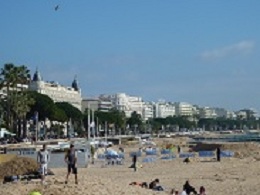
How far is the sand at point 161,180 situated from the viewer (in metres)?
17.6

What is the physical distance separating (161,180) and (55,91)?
147 meters

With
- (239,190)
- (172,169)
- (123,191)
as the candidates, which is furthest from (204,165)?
(123,191)

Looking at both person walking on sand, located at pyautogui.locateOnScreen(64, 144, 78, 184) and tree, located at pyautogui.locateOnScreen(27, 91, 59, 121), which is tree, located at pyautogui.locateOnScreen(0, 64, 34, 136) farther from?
person walking on sand, located at pyautogui.locateOnScreen(64, 144, 78, 184)

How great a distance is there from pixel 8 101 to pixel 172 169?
4455 cm

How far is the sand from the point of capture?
17562 millimetres

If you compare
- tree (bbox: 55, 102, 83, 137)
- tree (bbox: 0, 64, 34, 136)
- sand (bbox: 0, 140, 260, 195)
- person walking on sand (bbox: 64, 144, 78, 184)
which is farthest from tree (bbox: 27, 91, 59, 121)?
person walking on sand (bbox: 64, 144, 78, 184)

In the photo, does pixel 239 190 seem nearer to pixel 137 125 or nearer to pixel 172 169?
pixel 172 169

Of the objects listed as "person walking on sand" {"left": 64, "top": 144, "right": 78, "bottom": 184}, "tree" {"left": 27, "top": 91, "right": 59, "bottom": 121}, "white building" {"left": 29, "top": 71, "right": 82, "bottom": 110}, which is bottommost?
"person walking on sand" {"left": 64, "top": 144, "right": 78, "bottom": 184}

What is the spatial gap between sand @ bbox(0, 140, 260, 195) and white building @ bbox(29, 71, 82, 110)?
399 ft

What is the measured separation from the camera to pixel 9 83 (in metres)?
76.1

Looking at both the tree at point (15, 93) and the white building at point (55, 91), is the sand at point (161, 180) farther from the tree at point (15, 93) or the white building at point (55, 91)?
the white building at point (55, 91)

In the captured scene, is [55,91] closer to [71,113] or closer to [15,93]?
[71,113]

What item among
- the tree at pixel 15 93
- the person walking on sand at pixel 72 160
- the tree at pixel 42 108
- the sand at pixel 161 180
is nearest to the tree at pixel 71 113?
the tree at pixel 42 108

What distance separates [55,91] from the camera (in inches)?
6954
